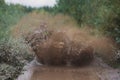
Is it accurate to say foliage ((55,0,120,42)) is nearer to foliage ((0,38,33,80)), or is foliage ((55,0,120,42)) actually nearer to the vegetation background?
the vegetation background

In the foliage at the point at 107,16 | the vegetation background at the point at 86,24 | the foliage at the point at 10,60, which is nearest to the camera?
the foliage at the point at 10,60

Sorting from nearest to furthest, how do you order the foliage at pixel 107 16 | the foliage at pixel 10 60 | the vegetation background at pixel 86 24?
the foliage at pixel 10 60 → the vegetation background at pixel 86 24 → the foliage at pixel 107 16

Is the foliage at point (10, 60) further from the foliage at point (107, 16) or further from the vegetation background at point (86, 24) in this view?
the foliage at point (107, 16)

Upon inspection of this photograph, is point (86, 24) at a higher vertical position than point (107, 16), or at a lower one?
lower

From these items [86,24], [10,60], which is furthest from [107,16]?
[86,24]

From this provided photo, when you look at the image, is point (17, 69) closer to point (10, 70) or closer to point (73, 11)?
point (10, 70)

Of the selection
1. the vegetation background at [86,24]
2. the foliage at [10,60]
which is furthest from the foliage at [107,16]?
the foliage at [10,60]

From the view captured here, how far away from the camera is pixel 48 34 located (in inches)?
692

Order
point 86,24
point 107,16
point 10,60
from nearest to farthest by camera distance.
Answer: point 10,60, point 107,16, point 86,24

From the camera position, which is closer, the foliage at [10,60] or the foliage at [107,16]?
the foliage at [10,60]

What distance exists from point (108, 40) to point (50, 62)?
3.29 meters

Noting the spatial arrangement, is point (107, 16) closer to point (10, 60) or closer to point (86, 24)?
point (10, 60)

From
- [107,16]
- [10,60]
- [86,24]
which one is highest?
[107,16]

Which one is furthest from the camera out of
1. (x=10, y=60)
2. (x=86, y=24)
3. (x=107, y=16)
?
(x=86, y=24)
